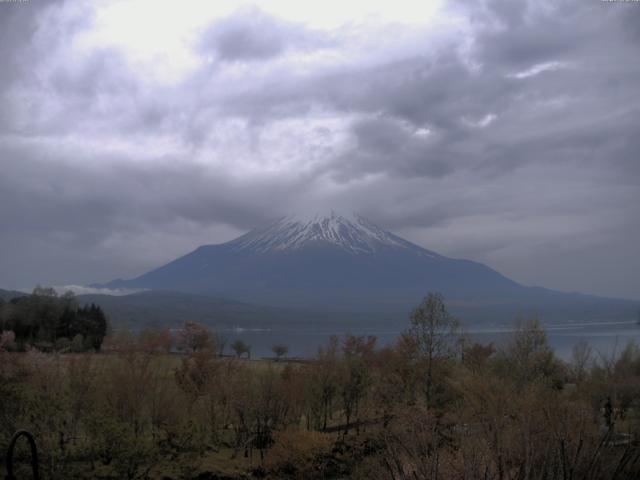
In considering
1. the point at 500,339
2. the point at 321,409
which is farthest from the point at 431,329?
the point at 500,339

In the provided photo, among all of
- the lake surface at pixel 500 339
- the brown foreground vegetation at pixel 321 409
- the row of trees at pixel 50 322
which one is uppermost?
the row of trees at pixel 50 322

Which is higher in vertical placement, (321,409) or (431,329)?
(431,329)

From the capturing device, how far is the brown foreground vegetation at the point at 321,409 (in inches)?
727

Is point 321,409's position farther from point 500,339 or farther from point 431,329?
point 500,339

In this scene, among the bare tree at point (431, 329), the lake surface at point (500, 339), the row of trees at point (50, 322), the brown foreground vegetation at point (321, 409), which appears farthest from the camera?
the lake surface at point (500, 339)

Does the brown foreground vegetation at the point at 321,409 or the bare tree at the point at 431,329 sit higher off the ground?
the bare tree at the point at 431,329

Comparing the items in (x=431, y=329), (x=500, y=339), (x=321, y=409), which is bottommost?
(x=321, y=409)

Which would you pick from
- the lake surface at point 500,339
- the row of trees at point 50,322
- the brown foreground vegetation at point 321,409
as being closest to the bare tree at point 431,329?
the brown foreground vegetation at point 321,409

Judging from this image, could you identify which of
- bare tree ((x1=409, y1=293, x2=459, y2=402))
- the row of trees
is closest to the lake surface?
bare tree ((x1=409, y1=293, x2=459, y2=402))

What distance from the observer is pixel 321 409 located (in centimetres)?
3809

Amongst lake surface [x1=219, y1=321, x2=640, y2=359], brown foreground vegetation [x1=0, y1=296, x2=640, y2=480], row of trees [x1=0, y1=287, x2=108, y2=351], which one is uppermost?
row of trees [x1=0, y1=287, x2=108, y2=351]

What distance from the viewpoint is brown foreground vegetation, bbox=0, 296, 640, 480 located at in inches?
727

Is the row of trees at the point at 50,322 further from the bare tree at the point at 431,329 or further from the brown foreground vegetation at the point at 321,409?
the bare tree at the point at 431,329

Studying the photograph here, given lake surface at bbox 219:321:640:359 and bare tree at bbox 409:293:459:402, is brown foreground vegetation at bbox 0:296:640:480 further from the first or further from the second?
lake surface at bbox 219:321:640:359
